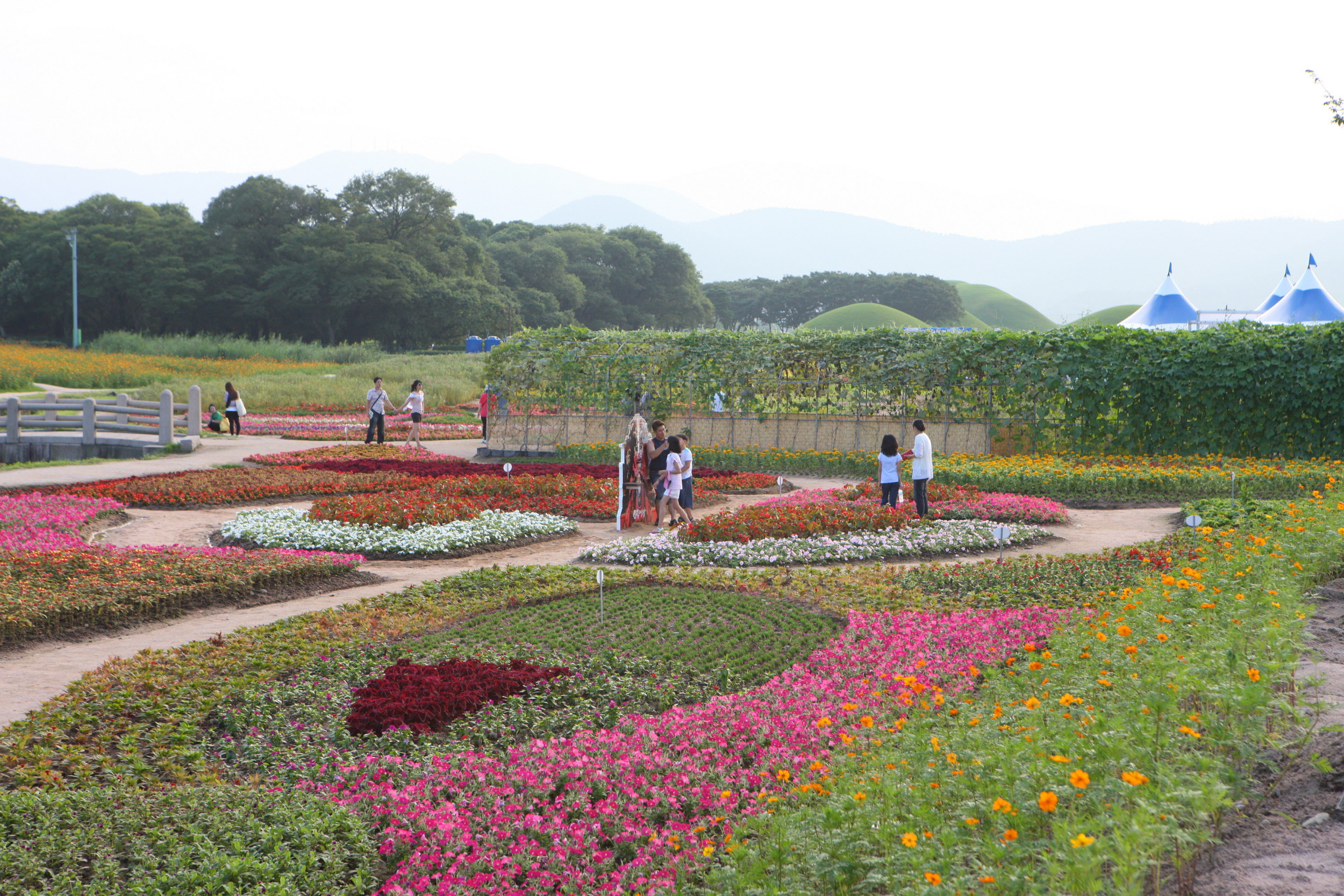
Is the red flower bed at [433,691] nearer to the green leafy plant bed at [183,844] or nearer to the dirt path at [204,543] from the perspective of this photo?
the green leafy plant bed at [183,844]

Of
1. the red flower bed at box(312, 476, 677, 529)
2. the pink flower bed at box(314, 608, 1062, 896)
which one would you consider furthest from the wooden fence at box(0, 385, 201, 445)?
the pink flower bed at box(314, 608, 1062, 896)

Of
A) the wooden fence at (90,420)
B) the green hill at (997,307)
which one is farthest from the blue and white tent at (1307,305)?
the green hill at (997,307)

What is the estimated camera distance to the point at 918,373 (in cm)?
2019

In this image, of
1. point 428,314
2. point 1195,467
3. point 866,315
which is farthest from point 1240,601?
point 866,315

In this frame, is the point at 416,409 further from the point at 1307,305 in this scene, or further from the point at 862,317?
the point at 862,317

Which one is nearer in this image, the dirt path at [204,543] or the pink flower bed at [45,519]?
the dirt path at [204,543]

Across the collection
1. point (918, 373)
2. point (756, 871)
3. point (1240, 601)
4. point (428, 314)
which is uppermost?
point (428, 314)

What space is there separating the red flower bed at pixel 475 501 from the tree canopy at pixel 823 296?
92898mm

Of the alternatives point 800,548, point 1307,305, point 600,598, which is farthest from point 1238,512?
point 1307,305

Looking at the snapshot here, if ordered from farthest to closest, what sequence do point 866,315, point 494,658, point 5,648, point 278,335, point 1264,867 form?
1. point 866,315
2. point 278,335
3. point 5,648
4. point 494,658
5. point 1264,867

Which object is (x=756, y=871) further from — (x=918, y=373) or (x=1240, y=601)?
(x=918, y=373)

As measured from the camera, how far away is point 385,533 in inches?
453

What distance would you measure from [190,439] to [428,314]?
47328mm

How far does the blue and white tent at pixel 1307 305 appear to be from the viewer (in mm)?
30266
